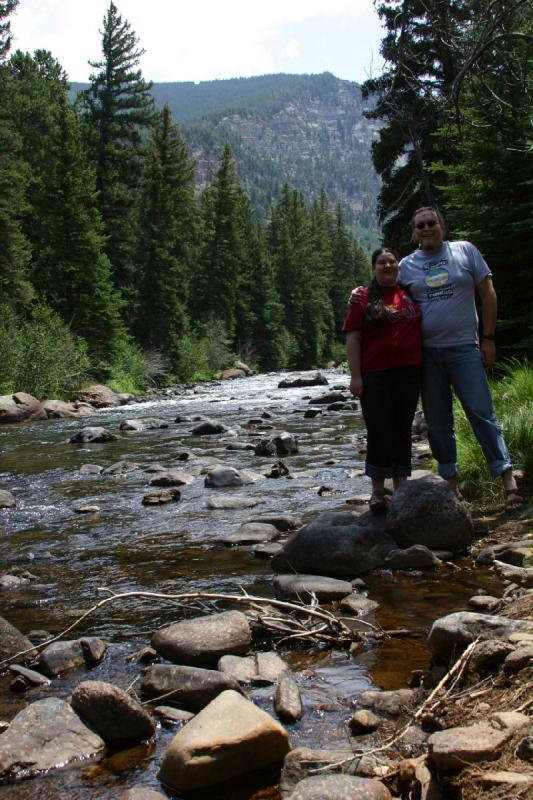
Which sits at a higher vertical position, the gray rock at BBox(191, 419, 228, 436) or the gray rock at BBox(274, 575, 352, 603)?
the gray rock at BBox(274, 575, 352, 603)

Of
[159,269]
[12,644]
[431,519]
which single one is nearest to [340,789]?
[12,644]

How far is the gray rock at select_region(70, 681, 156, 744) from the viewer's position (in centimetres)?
297

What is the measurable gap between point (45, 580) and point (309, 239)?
222 feet

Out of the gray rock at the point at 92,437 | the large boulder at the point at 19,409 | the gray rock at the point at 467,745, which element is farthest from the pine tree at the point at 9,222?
the gray rock at the point at 467,745

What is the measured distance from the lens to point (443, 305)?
5.27 metres

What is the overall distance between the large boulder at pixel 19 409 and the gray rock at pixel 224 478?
37.4 ft

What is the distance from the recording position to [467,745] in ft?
7.29

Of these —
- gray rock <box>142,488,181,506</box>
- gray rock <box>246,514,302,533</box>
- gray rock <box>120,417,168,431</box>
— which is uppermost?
gray rock <box>246,514,302,533</box>

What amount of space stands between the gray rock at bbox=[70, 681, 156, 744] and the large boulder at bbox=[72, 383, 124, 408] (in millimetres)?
21170

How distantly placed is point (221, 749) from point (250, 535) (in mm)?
3494

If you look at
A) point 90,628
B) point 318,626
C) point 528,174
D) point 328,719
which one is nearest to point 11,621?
point 90,628

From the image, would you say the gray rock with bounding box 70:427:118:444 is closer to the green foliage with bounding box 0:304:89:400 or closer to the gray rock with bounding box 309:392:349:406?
the gray rock with bounding box 309:392:349:406

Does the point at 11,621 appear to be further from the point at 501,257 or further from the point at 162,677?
the point at 501,257

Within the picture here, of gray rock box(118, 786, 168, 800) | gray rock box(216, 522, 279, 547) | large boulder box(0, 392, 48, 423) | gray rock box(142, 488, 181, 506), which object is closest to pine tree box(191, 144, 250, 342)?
large boulder box(0, 392, 48, 423)
